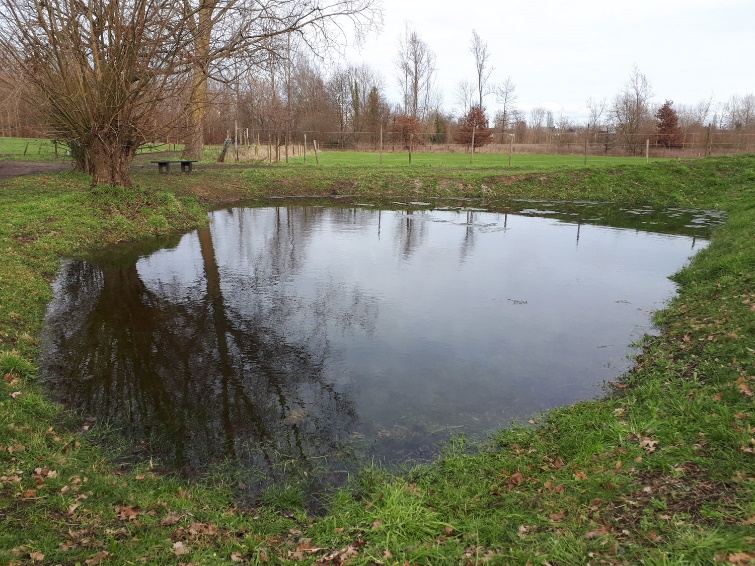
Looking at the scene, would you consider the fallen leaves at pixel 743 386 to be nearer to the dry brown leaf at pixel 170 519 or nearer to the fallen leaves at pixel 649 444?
the fallen leaves at pixel 649 444

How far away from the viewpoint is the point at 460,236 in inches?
579

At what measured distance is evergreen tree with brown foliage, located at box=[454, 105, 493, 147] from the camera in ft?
149

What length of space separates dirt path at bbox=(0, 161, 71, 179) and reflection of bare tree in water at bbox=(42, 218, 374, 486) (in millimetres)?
14036

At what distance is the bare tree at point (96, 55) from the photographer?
12453mm

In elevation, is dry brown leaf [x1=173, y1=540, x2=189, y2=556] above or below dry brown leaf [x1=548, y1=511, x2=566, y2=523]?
below

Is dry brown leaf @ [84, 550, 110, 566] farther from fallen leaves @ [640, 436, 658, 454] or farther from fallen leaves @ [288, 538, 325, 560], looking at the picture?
fallen leaves @ [640, 436, 658, 454]

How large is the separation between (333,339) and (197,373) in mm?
1846

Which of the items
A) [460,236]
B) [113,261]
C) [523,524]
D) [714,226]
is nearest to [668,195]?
[714,226]

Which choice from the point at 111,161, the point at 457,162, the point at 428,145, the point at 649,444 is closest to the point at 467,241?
the point at 111,161

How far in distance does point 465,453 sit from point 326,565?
69.1 inches

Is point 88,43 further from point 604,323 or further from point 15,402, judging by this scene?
point 604,323

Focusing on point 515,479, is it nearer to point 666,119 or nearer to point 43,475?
point 43,475

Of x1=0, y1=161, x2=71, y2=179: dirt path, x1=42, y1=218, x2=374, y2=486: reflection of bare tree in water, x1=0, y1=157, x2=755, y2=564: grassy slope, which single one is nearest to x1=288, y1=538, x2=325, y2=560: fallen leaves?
x1=0, y1=157, x2=755, y2=564: grassy slope

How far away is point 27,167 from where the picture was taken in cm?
2228
